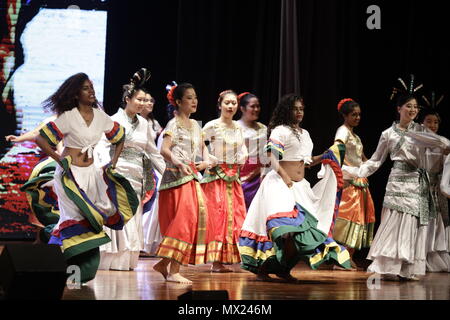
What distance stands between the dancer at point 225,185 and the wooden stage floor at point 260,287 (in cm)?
24

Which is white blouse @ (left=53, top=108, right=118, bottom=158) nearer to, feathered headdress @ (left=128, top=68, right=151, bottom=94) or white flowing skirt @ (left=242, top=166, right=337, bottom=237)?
white flowing skirt @ (left=242, top=166, right=337, bottom=237)

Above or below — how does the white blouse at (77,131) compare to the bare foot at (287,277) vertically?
above

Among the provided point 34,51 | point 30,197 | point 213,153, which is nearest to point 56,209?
point 30,197

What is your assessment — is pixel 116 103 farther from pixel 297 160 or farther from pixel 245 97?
pixel 297 160

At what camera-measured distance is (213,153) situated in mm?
6363

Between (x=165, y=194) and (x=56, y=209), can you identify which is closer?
(x=165, y=194)

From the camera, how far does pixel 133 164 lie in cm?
629

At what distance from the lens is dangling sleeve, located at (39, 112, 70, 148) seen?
15.3 ft

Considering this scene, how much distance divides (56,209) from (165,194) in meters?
1.10

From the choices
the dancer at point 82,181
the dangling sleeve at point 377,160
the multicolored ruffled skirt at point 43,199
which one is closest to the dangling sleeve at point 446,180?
the dangling sleeve at point 377,160

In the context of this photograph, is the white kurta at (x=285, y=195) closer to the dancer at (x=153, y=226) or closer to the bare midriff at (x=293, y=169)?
the bare midriff at (x=293, y=169)

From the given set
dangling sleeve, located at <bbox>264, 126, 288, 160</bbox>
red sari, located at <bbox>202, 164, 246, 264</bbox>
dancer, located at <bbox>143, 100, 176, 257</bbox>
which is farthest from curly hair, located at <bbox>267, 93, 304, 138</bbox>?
dancer, located at <bbox>143, 100, 176, 257</bbox>

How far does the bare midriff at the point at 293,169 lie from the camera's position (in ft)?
17.7
